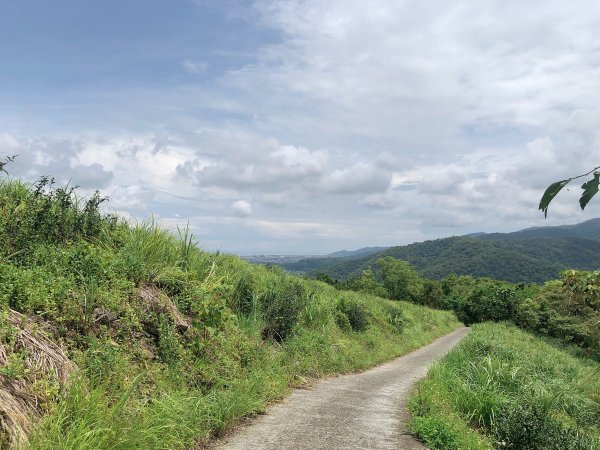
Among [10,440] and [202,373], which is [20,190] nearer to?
[202,373]

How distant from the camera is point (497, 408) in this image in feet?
27.3

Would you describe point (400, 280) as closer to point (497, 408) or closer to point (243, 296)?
point (243, 296)

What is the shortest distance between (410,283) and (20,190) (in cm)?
6151

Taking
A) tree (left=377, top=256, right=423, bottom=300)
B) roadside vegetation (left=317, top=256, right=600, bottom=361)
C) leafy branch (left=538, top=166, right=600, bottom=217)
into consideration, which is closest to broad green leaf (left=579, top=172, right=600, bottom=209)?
leafy branch (left=538, top=166, right=600, bottom=217)

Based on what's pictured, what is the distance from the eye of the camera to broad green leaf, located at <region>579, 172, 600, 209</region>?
169cm

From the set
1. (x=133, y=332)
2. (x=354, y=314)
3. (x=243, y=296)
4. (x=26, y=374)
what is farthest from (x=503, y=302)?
(x=26, y=374)

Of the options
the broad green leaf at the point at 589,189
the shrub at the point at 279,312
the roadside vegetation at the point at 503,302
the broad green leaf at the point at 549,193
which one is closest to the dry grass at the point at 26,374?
the broad green leaf at the point at 549,193

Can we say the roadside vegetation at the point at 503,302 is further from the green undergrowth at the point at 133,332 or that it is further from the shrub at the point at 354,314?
the green undergrowth at the point at 133,332

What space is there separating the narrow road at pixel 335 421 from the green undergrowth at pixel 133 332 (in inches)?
17.3

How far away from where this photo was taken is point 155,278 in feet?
27.0

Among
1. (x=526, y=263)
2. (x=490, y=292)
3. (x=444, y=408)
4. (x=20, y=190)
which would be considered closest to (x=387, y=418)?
(x=444, y=408)

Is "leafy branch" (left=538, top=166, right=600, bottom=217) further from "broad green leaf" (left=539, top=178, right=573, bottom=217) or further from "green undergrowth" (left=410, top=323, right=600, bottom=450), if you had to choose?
"green undergrowth" (left=410, top=323, right=600, bottom=450)

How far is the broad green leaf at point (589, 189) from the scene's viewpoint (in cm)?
169

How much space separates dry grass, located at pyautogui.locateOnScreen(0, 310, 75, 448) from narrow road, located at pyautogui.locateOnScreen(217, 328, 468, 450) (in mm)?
2234
